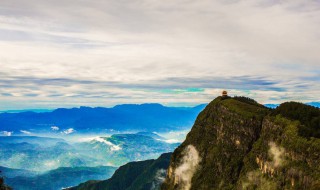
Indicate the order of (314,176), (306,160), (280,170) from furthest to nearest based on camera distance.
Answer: (280,170)
(306,160)
(314,176)

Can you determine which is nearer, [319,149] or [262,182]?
[319,149]

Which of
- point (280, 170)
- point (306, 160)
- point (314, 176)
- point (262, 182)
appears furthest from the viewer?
point (262, 182)

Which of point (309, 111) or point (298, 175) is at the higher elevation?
point (309, 111)

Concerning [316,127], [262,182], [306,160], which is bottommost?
[262,182]

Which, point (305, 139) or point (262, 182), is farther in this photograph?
point (262, 182)

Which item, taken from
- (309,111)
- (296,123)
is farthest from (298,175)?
(309,111)

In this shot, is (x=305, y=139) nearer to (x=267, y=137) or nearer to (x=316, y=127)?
(x=316, y=127)

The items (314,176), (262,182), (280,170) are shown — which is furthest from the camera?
(262,182)

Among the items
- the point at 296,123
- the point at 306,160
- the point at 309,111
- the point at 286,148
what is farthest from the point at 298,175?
the point at 309,111

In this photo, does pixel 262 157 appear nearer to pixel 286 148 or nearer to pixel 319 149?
pixel 286 148
